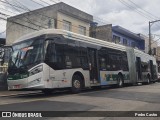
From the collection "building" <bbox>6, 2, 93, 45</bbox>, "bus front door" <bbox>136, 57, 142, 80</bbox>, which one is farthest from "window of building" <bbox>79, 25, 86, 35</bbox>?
"bus front door" <bbox>136, 57, 142, 80</bbox>

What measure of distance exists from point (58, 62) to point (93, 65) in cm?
377

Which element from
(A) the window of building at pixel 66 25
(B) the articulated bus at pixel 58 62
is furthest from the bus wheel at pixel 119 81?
(A) the window of building at pixel 66 25

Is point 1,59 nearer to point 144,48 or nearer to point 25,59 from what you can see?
point 25,59

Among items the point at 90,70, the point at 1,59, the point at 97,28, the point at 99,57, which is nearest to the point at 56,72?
the point at 90,70

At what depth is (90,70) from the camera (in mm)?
17312

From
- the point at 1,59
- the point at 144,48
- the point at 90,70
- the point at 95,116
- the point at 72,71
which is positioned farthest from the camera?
the point at 144,48

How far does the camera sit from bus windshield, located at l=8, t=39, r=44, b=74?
13.9 m

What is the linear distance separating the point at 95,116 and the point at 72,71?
7.31 meters

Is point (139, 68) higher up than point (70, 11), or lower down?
lower down

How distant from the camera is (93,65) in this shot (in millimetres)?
17828

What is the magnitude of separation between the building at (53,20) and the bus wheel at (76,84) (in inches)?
602

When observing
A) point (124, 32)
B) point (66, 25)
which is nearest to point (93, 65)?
point (66, 25)

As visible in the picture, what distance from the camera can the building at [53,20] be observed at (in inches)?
1236

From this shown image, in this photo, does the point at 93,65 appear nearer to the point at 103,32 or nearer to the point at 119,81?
the point at 119,81
